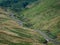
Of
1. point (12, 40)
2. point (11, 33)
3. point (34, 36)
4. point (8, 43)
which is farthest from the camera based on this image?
point (34, 36)

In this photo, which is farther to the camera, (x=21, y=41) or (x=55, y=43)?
(x=55, y=43)

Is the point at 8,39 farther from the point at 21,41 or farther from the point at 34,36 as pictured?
the point at 34,36

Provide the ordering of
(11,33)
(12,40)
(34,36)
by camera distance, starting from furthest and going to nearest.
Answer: (34,36) → (11,33) → (12,40)

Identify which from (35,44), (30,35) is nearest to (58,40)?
(30,35)

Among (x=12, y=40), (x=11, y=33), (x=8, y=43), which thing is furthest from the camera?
(x=11, y=33)

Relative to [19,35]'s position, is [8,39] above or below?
below

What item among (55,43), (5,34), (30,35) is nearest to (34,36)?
(30,35)

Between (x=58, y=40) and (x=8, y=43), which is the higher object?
(x=58, y=40)

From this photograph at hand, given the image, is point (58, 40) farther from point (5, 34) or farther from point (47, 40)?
point (5, 34)

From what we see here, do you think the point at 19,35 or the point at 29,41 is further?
the point at 19,35
